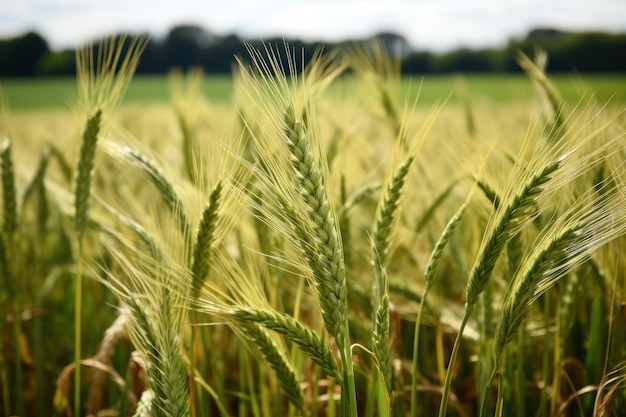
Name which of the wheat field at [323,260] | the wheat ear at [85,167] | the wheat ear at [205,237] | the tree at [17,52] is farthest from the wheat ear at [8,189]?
the tree at [17,52]

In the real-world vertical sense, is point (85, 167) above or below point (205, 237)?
above

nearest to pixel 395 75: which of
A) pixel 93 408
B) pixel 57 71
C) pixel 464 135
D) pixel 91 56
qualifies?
pixel 464 135

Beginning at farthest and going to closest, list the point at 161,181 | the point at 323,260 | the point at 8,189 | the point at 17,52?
the point at 17,52, the point at 8,189, the point at 161,181, the point at 323,260

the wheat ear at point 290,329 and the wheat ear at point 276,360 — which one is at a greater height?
the wheat ear at point 290,329

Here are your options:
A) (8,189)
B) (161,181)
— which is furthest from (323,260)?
(8,189)

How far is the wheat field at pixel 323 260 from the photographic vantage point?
33.5 inches

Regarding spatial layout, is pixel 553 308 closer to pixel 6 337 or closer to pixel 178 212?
pixel 178 212

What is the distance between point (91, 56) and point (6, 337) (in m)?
1.52

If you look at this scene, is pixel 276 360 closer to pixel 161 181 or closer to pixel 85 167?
pixel 161 181

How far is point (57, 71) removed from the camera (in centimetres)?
3644

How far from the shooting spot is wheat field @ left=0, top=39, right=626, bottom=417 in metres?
0.85

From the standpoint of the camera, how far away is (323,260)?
30.7 inches

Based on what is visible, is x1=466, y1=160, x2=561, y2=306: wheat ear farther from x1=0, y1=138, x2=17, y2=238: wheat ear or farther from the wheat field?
x1=0, y1=138, x2=17, y2=238: wheat ear

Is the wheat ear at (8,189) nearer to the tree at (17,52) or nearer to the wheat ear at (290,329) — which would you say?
the wheat ear at (290,329)
